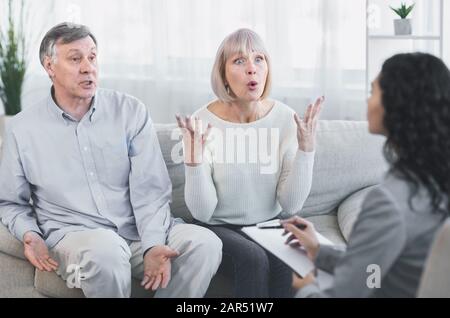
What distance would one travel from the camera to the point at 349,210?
1979 mm

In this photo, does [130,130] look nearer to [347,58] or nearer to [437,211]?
[437,211]

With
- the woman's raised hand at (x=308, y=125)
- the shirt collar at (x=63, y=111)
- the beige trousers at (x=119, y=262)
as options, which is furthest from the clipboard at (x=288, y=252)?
the shirt collar at (x=63, y=111)

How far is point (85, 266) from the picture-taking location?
1.55 meters

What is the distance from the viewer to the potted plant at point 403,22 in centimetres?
260

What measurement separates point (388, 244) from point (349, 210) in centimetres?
83

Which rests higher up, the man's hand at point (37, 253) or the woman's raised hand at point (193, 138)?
the woman's raised hand at point (193, 138)

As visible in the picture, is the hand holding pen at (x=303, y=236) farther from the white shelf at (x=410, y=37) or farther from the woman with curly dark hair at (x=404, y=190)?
the white shelf at (x=410, y=37)

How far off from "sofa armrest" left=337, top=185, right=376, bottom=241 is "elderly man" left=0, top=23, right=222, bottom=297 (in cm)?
42

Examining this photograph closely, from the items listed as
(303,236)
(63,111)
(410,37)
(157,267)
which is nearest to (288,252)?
(303,236)

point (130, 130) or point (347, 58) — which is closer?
point (130, 130)

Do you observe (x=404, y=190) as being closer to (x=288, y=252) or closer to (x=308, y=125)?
(x=288, y=252)

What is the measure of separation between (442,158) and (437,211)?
9cm

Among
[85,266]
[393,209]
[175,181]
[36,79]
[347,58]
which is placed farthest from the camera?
[36,79]
